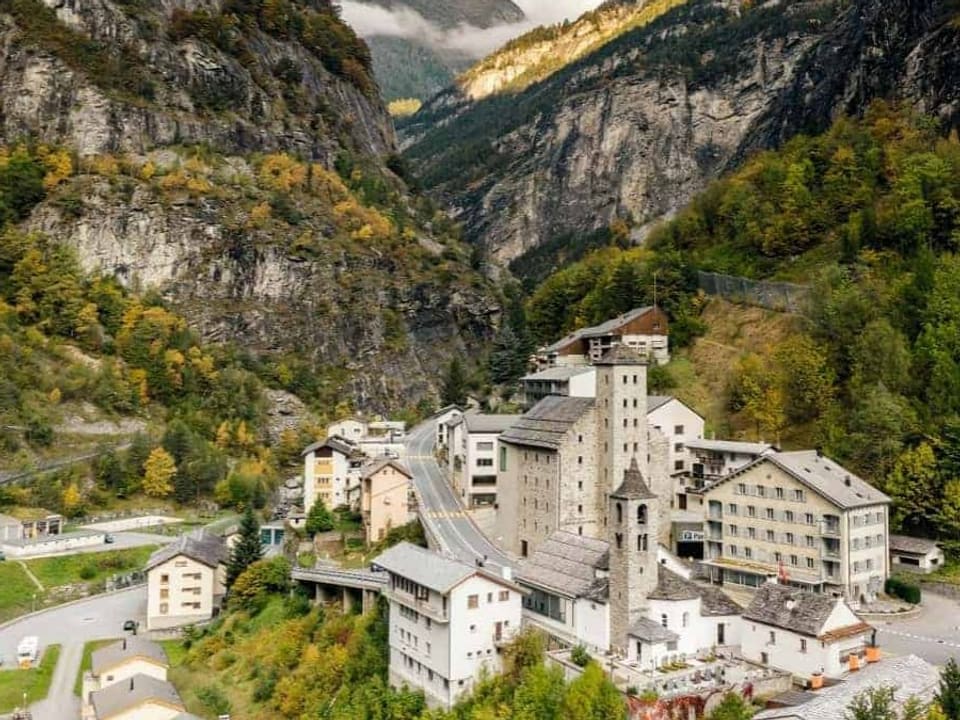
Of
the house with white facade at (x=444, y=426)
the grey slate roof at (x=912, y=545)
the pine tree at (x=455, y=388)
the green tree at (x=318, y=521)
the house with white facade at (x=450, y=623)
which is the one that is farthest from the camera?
the pine tree at (x=455, y=388)

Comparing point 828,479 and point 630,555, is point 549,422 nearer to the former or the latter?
point 828,479

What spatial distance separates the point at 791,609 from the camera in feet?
138

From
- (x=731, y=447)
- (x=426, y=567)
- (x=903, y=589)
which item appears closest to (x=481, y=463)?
(x=731, y=447)

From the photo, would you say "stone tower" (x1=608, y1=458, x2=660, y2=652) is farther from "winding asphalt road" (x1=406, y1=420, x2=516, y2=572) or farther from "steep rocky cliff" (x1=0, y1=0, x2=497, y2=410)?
"steep rocky cliff" (x1=0, y1=0, x2=497, y2=410)

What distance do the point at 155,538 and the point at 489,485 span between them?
32.2m

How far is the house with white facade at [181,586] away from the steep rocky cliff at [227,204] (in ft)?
160

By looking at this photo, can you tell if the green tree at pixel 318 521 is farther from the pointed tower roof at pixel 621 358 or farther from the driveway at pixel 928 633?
the driveway at pixel 928 633

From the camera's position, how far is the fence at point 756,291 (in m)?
81.4

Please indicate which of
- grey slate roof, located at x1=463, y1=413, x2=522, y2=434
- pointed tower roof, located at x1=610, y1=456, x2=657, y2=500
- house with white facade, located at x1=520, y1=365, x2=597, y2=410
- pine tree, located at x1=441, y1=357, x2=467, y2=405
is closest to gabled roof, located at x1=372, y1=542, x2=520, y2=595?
pointed tower roof, located at x1=610, y1=456, x2=657, y2=500

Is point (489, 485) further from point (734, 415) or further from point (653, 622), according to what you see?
point (653, 622)

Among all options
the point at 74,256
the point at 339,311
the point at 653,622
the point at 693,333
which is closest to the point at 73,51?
the point at 74,256

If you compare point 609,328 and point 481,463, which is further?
point 609,328

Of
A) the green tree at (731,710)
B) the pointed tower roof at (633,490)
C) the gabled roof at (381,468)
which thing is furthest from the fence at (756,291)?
the green tree at (731,710)

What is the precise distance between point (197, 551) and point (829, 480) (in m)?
43.0
